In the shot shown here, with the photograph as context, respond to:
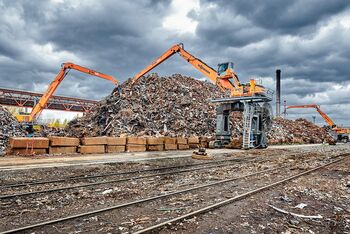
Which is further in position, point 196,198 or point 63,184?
point 63,184

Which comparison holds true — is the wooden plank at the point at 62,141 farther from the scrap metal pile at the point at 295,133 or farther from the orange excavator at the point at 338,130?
the orange excavator at the point at 338,130

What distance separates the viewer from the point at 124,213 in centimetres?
526

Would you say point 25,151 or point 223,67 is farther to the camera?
point 223,67

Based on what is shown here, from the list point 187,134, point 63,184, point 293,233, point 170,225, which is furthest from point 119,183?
point 187,134

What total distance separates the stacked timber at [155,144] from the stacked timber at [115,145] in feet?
7.33

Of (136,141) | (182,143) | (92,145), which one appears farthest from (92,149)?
(182,143)

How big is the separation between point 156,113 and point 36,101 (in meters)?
26.8

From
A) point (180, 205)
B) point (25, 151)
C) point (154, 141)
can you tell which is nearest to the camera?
point (180, 205)

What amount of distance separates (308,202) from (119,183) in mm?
5414

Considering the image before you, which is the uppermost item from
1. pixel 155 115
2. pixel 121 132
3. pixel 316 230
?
pixel 155 115

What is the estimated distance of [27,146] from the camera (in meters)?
14.8

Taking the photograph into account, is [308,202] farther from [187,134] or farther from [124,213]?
[187,134]

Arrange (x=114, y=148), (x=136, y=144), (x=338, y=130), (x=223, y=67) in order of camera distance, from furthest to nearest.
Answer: (x=338, y=130) → (x=223, y=67) → (x=136, y=144) → (x=114, y=148)

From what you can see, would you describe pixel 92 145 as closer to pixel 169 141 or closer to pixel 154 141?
pixel 154 141
